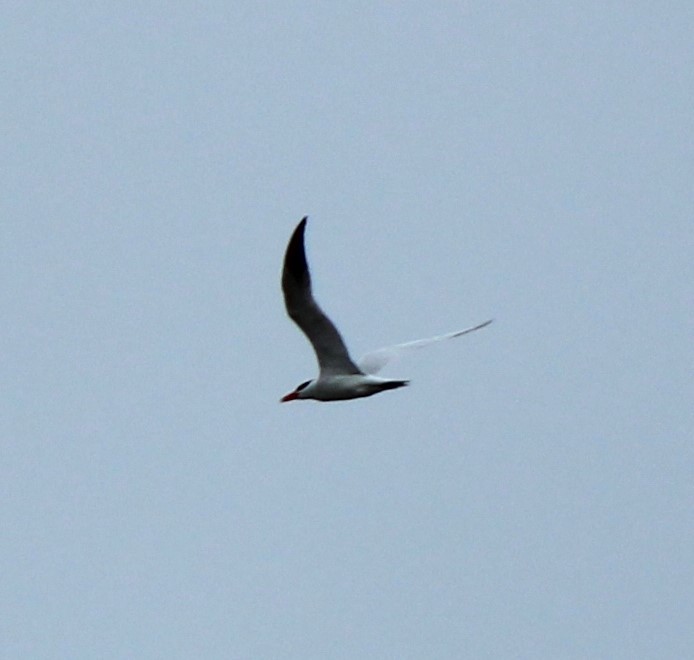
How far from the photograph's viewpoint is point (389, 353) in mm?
32344

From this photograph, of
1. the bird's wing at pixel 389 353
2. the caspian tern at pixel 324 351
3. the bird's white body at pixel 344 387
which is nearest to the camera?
the caspian tern at pixel 324 351

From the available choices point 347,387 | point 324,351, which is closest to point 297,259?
point 324,351

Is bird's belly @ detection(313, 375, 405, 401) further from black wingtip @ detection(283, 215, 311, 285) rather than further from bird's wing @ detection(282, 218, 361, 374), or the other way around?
black wingtip @ detection(283, 215, 311, 285)

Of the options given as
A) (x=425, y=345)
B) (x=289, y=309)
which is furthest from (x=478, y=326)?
(x=289, y=309)

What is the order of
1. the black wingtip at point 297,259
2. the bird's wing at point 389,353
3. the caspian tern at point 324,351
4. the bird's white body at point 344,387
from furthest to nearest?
1. the bird's wing at point 389,353
2. the bird's white body at point 344,387
3. the caspian tern at point 324,351
4. the black wingtip at point 297,259

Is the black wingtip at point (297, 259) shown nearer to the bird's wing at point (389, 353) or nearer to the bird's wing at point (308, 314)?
the bird's wing at point (308, 314)

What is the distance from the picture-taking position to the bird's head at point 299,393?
3131cm

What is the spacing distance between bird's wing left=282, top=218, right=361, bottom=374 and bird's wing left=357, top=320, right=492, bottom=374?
3.71 ft

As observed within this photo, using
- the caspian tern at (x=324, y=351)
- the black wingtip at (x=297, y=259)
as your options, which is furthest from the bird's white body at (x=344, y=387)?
the black wingtip at (x=297, y=259)

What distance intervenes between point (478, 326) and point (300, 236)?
12.1 ft

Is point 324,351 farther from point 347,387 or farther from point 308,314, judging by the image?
point 308,314

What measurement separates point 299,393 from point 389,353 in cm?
154

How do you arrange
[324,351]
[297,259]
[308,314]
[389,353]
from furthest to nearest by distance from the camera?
1. [389,353]
2. [324,351]
3. [308,314]
4. [297,259]

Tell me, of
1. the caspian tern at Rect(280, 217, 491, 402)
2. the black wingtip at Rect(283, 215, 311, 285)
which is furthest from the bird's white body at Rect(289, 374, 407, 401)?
the black wingtip at Rect(283, 215, 311, 285)
